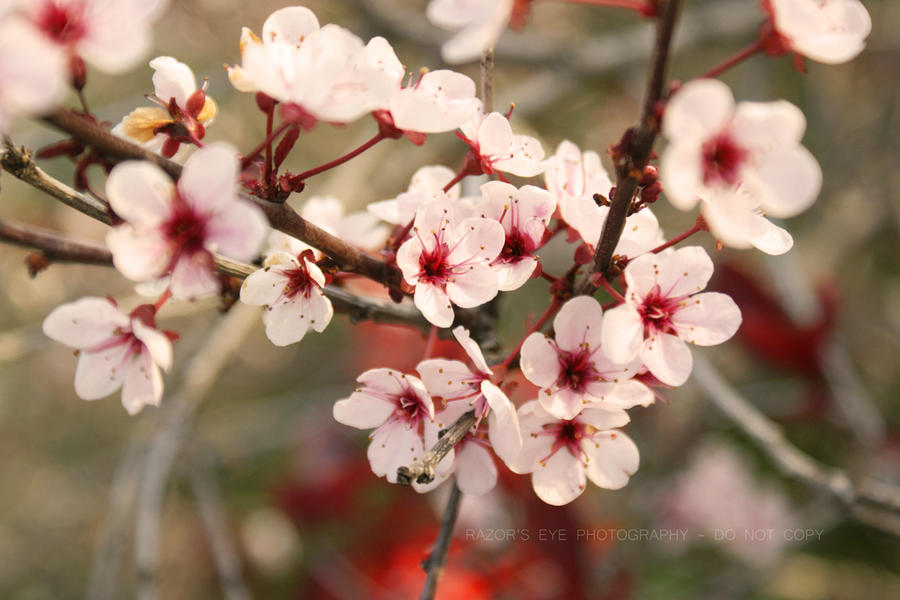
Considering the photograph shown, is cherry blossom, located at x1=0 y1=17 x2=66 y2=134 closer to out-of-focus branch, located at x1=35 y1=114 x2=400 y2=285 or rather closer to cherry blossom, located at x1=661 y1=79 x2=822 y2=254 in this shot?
out-of-focus branch, located at x1=35 y1=114 x2=400 y2=285

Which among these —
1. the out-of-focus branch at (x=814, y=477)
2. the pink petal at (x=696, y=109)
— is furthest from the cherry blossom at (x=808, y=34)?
the out-of-focus branch at (x=814, y=477)

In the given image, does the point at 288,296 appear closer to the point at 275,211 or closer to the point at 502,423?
the point at 275,211

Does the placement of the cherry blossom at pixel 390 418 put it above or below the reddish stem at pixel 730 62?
below

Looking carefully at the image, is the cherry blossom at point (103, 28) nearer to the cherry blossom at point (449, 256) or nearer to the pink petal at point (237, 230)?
→ the pink petal at point (237, 230)

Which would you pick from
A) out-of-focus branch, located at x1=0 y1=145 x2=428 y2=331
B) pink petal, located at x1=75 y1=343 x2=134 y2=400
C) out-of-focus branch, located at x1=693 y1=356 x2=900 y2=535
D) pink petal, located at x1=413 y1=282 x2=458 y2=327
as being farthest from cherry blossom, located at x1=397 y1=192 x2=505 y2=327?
out-of-focus branch, located at x1=693 y1=356 x2=900 y2=535

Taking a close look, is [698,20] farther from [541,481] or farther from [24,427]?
[24,427]

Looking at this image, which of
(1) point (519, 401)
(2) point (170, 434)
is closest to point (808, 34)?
(2) point (170, 434)

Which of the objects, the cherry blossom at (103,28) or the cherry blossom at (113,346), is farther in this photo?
the cherry blossom at (113,346)
